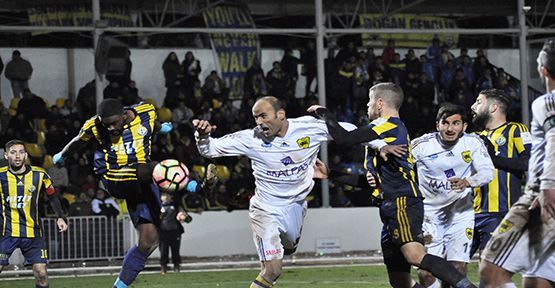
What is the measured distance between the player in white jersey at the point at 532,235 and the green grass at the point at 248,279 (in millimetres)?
6998

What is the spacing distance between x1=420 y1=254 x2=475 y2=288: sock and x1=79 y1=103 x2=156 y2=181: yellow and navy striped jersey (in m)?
3.96

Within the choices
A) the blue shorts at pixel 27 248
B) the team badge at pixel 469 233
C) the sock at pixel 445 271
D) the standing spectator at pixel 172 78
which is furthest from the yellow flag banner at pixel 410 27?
the sock at pixel 445 271

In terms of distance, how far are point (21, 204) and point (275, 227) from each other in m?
4.69

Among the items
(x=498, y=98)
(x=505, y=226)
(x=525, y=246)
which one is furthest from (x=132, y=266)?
(x=525, y=246)

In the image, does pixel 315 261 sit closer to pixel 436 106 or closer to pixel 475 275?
pixel 475 275

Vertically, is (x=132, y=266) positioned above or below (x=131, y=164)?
below

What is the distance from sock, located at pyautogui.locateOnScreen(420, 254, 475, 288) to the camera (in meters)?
8.94

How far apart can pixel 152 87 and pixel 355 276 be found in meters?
13.6

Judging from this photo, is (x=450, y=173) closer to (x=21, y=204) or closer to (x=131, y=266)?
(x=131, y=266)

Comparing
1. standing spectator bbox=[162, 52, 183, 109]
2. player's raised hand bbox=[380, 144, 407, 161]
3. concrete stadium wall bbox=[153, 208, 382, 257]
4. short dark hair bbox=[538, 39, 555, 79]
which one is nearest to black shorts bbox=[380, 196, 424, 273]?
player's raised hand bbox=[380, 144, 407, 161]

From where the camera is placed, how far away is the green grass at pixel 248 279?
51.8 ft

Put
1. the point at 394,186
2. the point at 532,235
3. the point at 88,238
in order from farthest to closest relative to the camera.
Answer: the point at 88,238 < the point at 394,186 < the point at 532,235

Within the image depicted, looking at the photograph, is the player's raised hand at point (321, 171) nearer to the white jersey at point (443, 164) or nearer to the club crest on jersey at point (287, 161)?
the club crest on jersey at point (287, 161)

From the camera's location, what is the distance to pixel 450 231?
37.0 ft
